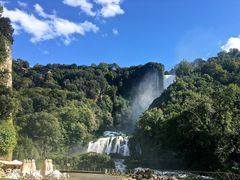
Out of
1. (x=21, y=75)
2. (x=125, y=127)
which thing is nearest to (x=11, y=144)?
(x=125, y=127)

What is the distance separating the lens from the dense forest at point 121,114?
5941cm

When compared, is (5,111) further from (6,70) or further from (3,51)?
(3,51)

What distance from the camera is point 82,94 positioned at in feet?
429

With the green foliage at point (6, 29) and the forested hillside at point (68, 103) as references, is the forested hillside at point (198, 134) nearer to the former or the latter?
the forested hillside at point (68, 103)

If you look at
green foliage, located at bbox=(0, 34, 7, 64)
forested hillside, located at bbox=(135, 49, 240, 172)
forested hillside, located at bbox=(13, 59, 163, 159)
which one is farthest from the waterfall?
green foliage, located at bbox=(0, 34, 7, 64)

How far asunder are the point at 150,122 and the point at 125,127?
56786mm

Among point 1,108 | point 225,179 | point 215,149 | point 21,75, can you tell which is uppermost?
point 21,75

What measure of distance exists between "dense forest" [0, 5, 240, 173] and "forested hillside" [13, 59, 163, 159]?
0.69 feet

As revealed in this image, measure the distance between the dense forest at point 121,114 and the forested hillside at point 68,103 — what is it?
0.69 feet

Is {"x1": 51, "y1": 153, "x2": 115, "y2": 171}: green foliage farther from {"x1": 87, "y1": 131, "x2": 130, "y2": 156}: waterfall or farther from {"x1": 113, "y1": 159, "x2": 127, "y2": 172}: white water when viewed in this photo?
{"x1": 87, "y1": 131, "x2": 130, "y2": 156}: waterfall

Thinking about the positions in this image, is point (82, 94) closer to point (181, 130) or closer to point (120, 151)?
point (120, 151)

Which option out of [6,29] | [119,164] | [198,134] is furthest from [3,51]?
[119,164]

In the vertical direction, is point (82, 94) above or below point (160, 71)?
below

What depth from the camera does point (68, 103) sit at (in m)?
120
